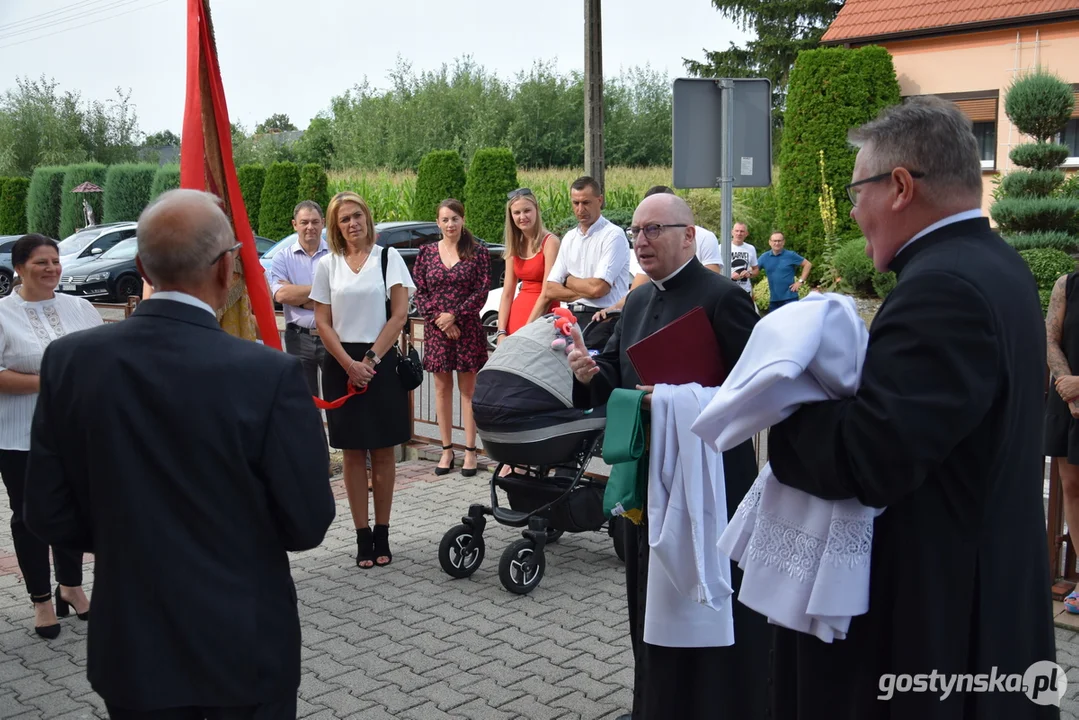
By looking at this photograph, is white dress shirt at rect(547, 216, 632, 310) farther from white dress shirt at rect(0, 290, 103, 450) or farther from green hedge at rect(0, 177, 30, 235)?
green hedge at rect(0, 177, 30, 235)

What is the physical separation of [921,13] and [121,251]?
20856mm

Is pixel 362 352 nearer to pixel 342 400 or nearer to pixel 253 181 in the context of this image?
pixel 342 400

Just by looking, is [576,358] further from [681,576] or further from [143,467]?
[143,467]

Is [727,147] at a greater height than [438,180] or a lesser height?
lesser

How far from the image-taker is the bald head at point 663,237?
4.08 m

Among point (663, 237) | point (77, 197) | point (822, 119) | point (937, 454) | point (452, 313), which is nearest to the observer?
point (937, 454)

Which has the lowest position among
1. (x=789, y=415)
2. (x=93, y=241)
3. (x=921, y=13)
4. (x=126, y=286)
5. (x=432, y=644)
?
(x=432, y=644)

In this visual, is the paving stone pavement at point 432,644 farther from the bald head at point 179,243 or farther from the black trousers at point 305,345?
the bald head at point 179,243

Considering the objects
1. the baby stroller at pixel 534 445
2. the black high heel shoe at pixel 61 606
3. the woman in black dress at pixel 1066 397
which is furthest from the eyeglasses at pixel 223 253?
the woman in black dress at pixel 1066 397

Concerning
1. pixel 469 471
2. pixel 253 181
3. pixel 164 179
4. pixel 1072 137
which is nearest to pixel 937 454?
pixel 469 471

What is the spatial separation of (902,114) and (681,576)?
1.91 m

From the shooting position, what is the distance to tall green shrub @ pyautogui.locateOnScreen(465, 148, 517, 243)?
26953 mm

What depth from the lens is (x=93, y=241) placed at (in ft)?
97.7

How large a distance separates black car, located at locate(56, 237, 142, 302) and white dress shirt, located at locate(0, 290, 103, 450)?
2164 centimetres
